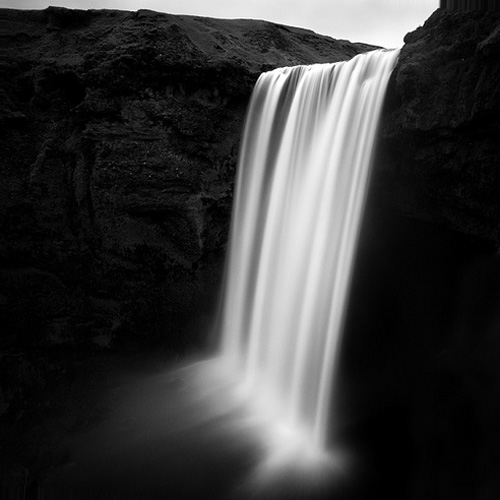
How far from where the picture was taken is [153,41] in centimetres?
647

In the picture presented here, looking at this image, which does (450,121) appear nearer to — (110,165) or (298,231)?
(298,231)

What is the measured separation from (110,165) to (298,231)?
3.21 m

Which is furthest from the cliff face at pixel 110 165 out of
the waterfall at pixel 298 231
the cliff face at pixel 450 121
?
the cliff face at pixel 450 121

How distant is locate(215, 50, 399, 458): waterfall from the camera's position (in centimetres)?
482

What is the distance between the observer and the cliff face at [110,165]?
6508 mm

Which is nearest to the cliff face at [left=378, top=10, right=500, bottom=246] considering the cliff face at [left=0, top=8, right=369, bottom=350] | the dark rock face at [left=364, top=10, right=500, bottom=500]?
the dark rock face at [left=364, top=10, right=500, bottom=500]

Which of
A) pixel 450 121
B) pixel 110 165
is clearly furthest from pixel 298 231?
pixel 110 165

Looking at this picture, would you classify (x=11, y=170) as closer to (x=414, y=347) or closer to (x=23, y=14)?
(x=23, y=14)

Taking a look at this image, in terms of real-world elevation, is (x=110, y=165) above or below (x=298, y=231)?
above

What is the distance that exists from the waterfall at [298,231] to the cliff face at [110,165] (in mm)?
608

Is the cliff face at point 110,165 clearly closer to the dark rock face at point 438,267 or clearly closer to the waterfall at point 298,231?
the waterfall at point 298,231

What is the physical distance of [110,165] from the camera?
6.56 m

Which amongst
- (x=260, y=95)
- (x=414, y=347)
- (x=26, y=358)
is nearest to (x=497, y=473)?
(x=414, y=347)

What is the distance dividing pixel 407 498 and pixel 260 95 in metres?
5.64
